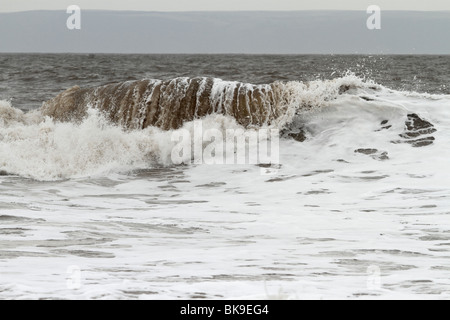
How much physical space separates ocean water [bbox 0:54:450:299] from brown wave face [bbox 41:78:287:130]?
7.7 inches

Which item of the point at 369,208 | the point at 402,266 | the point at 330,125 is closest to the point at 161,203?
the point at 369,208

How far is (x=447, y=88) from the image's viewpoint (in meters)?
24.5

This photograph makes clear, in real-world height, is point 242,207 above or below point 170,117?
below

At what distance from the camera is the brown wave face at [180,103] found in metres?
11.8

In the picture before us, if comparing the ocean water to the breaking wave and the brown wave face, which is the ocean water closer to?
the breaking wave

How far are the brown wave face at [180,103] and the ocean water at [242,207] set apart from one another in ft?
0.65

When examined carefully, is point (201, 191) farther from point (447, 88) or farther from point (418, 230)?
point (447, 88)

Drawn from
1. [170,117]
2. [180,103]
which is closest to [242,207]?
[170,117]

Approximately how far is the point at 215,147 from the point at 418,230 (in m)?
5.13

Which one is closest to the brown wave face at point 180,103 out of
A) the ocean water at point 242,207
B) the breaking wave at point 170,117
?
the breaking wave at point 170,117

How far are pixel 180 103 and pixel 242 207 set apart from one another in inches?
175

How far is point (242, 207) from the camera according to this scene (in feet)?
25.7

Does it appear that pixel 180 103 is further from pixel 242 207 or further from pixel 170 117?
pixel 242 207

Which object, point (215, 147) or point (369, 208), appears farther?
point (215, 147)
